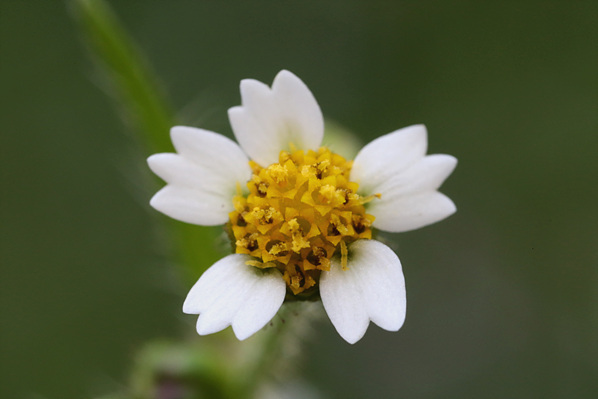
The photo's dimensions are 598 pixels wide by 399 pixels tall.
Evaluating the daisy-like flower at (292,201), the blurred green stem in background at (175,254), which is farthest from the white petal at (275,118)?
the blurred green stem in background at (175,254)

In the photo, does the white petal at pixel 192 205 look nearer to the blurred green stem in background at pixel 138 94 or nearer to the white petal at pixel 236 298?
the white petal at pixel 236 298

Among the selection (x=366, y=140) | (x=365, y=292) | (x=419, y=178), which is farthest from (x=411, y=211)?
(x=366, y=140)

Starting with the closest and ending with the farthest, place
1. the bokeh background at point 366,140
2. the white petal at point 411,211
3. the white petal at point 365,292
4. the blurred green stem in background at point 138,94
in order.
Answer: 1. the white petal at point 365,292
2. the white petal at point 411,211
3. the blurred green stem in background at point 138,94
4. the bokeh background at point 366,140

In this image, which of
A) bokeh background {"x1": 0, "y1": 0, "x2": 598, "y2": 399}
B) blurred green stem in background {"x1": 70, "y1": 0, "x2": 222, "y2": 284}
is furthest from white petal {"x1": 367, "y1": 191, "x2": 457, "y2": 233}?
bokeh background {"x1": 0, "y1": 0, "x2": 598, "y2": 399}

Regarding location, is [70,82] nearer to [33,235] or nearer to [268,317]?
[33,235]

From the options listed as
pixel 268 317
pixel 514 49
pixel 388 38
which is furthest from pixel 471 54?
pixel 268 317

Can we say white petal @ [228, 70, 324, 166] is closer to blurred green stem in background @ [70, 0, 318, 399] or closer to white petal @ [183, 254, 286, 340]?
white petal @ [183, 254, 286, 340]

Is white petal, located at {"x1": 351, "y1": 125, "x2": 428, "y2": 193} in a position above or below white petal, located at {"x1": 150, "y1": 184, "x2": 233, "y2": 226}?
above
